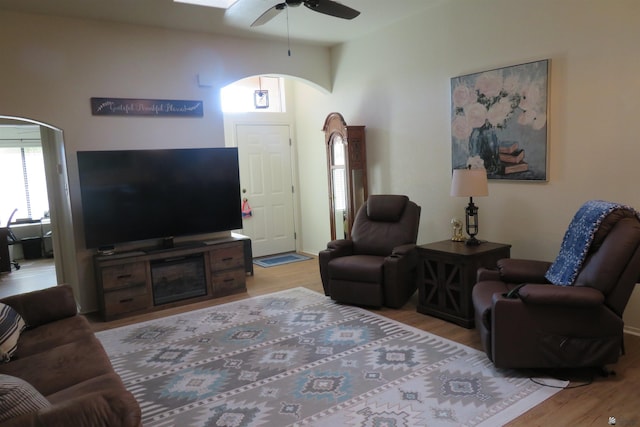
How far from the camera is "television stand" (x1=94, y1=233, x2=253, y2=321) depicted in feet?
13.8

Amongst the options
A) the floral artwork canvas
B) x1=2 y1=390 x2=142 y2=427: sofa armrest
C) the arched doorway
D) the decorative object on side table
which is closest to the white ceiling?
the floral artwork canvas

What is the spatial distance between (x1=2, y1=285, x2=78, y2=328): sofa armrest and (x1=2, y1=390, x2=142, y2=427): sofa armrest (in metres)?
1.50

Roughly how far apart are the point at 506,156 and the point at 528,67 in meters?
0.74

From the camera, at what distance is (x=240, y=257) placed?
193 inches

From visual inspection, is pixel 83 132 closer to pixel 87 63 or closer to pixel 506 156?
pixel 87 63

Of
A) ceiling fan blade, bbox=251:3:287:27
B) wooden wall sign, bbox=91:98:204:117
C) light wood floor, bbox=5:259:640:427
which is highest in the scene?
ceiling fan blade, bbox=251:3:287:27

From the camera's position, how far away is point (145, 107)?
4520 millimetres

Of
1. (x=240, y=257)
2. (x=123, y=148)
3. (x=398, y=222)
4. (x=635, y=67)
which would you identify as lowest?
(x=240, y=257)

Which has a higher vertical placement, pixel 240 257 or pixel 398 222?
pixel 398 222

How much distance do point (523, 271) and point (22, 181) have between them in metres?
8.95

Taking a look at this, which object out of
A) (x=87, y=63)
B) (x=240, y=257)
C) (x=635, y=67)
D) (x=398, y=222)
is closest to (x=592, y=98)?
(x=635, y=67)

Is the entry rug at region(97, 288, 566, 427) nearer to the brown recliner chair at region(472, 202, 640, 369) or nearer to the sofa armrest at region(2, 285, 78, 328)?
the brown recliner chair at region(472, 202, 640, 369)

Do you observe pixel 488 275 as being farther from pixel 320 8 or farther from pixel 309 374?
pixel 320 8

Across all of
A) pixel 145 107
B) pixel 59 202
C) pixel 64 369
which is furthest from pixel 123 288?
pixel 64 369
